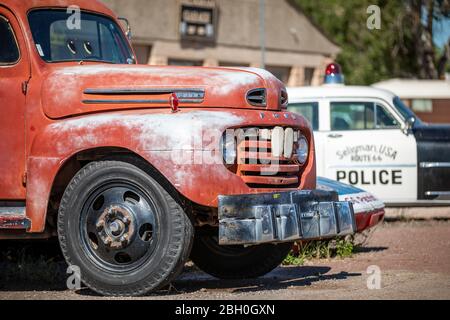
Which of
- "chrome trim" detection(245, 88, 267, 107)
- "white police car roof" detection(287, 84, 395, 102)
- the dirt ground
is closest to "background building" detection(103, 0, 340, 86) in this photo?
"white police car roof" detection(287, 84, 395, 102)

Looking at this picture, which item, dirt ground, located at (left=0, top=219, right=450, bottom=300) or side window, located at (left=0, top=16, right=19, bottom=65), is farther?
side window, located at (left=0, top=16, right=19, bottom=65)

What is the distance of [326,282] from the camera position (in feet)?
25.5

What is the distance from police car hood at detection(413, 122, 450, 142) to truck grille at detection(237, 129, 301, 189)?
6.04 metres

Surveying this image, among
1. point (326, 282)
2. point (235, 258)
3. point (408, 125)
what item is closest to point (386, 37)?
point (408, 125)

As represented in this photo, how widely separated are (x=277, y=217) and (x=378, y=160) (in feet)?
20.9

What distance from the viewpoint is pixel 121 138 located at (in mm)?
6730

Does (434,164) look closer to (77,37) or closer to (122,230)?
(77,37)

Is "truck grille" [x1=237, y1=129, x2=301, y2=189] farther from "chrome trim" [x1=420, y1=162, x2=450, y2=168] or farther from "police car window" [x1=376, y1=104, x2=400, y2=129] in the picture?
"police car window" [x1=376, y1=104, x2=400, y2=129]

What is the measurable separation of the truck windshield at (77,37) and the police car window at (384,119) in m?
5.45

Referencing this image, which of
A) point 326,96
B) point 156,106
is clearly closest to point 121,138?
point 156,106

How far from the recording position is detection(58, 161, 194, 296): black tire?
21.9 feet

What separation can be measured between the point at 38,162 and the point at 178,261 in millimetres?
1288

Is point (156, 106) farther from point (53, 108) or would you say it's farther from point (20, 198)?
point (20, 198)

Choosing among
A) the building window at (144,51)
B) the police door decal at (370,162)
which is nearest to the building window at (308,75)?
the building window at (144,51)
